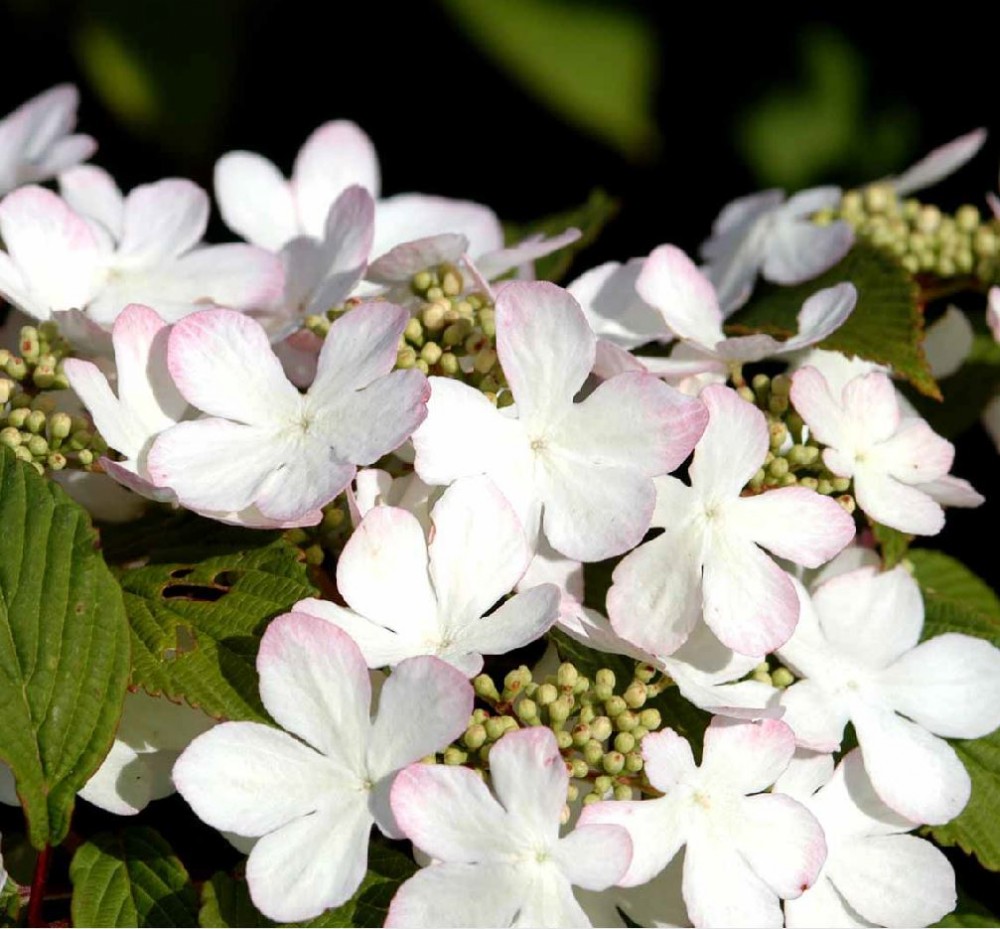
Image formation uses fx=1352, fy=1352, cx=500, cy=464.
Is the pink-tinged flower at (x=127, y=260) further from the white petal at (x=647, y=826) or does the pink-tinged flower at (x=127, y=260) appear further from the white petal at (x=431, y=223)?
the white petal at (x=647, y=826)

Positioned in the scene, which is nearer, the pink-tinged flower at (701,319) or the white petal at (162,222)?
the pink-tinged flower at (701,319)

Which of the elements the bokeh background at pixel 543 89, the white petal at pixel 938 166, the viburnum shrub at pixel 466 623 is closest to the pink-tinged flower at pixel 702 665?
the viburnum shrub at pixel 466 623

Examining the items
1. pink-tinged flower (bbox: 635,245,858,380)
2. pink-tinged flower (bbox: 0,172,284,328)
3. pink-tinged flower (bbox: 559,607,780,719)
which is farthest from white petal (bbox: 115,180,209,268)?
pink-tinged flower (bbox: 559,607,780,719)

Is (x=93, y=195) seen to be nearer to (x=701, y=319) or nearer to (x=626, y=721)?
(x=701, y=319)

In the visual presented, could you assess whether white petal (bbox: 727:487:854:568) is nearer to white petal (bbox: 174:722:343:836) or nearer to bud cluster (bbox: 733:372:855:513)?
bud cluster (bbox: 733:372:855:513)

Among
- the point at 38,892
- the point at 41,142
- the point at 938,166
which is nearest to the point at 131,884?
the point at 38,892

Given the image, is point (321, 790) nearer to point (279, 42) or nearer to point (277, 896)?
point (277, 896)

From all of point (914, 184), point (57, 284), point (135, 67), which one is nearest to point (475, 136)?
point (135, 67)
